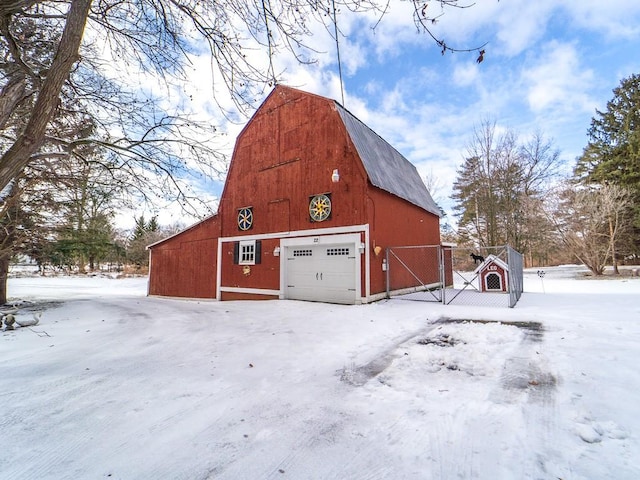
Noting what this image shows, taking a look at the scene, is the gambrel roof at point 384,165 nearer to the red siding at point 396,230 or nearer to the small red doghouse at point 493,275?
the red siding at point 396,230

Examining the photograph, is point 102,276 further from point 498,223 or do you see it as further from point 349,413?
point 498,223

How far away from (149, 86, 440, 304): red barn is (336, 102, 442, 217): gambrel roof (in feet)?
0.22

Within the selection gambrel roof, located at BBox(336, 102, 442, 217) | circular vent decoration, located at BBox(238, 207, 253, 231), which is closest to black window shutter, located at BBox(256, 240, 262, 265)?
circular vent decoration, located at BBox(238, 207, 253, 231)

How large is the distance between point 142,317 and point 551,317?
8849 mm

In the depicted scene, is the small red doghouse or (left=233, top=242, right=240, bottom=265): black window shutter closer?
the small red doghouse

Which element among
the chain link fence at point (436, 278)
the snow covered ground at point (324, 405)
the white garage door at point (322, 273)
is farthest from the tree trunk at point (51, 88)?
the chain link fence at point (436, 278)

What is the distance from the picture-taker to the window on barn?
36.6ft

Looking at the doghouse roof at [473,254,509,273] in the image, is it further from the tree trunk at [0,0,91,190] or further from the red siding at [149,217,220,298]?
the tree trunk at [0,0,91,190]

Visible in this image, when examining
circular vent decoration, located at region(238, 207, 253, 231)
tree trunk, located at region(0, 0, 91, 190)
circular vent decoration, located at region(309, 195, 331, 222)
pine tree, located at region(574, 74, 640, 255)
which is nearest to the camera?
tree trunk, located at region(0, 0, 91, 190)

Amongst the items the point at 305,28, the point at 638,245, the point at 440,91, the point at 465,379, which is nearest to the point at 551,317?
the point at 465,379

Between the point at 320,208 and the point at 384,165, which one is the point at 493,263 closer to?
the point at 384,165

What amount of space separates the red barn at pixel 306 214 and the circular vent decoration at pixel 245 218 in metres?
0.04

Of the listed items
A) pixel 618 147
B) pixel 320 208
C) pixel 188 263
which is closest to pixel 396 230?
pixel 320 208

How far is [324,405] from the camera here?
2.46 m
